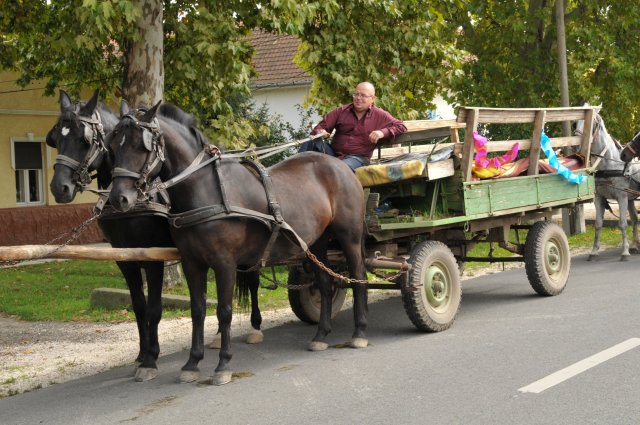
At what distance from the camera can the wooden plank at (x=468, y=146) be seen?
7.90 metres

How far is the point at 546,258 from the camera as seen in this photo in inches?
362

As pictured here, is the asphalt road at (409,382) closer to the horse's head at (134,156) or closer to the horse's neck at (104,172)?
the horse's head at (134,156)

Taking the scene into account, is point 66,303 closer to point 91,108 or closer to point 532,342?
point 91,108

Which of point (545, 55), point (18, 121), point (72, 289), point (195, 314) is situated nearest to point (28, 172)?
point (18, 121)

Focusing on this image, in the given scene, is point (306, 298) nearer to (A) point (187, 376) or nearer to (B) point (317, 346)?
(B) point (317, 346)

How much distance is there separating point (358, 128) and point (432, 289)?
1.79 meters

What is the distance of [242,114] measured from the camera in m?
18.8

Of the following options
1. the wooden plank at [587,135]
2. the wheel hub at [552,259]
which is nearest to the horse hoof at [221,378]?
the wheel hub at [552,259]

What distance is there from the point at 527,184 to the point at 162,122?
4.65m

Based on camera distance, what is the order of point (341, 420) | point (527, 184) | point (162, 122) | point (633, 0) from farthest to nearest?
point (633, 0) < point (527, 184) < point (162, 122) < point (341, 420)

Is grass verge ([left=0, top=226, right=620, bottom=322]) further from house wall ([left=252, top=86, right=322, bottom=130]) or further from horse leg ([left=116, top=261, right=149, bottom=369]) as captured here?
house wall ([left=252, top=86, right=322, bottom=130])

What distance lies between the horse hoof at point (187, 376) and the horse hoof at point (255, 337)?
1.46 metres

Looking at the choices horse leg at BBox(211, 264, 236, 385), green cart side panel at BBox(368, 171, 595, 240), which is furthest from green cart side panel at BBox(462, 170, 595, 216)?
horse leg at BBox(211, 264, 236, 385)

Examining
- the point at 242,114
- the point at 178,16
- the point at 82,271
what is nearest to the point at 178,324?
the point at 178,16
